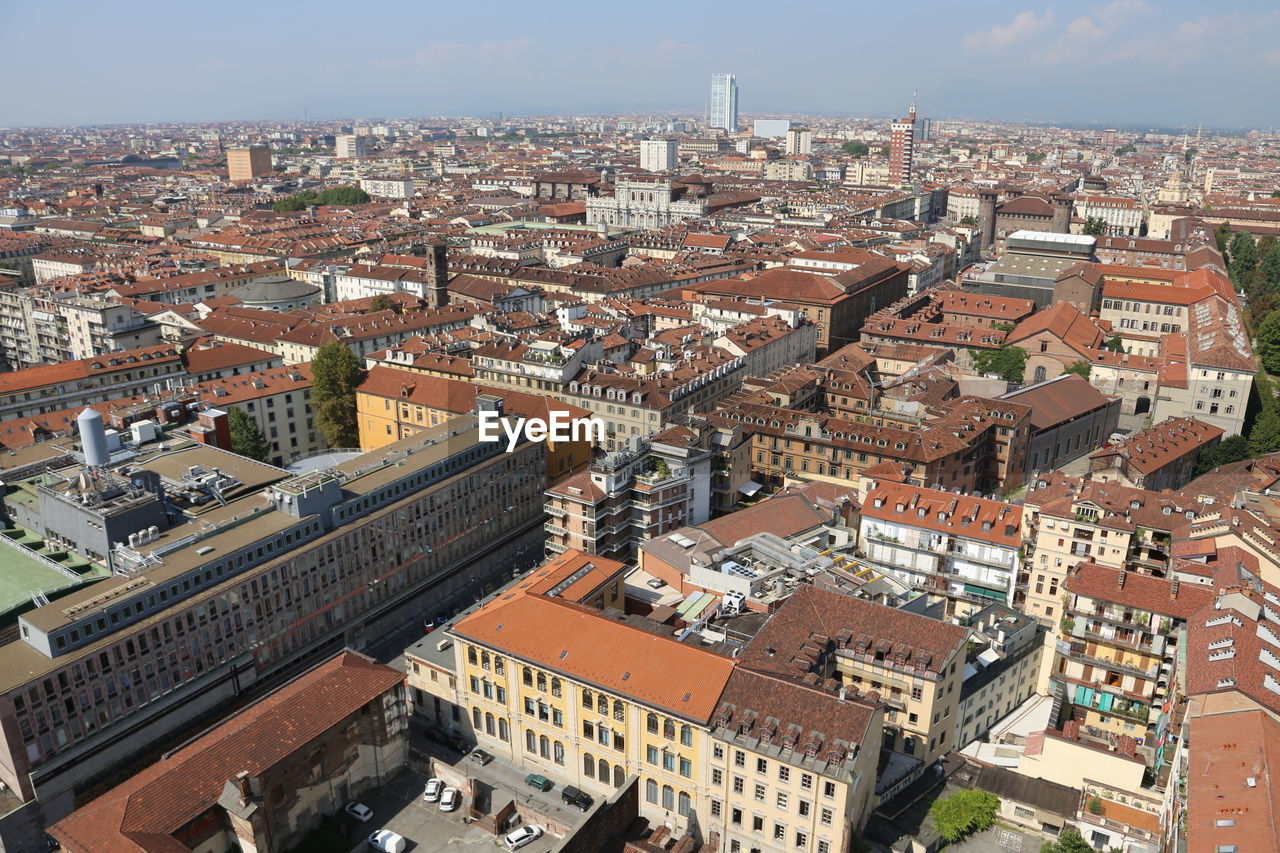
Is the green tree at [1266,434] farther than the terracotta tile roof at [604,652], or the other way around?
the green tree at [1266,434]

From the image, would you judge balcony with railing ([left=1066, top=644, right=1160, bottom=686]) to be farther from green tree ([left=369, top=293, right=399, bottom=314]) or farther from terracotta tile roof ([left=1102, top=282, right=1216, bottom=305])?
green tree ([left=369, top=293, right=399, bottom=314])

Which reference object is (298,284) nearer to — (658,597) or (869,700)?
(658,597)

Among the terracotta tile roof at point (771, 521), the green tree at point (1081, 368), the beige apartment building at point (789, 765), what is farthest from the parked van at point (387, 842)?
the green tree at point (1081, 368)

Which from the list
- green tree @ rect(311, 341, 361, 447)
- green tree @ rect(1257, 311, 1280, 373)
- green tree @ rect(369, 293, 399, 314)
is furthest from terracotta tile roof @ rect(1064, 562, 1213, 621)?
green tree @ rect(369, 293, 399, 314)

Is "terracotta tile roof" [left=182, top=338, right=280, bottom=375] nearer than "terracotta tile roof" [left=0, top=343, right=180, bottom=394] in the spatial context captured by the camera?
No

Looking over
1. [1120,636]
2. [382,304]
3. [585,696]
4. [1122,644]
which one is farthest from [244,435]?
[1122,644]

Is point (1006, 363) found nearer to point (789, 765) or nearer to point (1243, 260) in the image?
point (789, 765)

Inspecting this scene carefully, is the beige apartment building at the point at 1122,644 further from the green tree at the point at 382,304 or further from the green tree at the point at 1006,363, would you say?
the green tree at the point at 382,304
